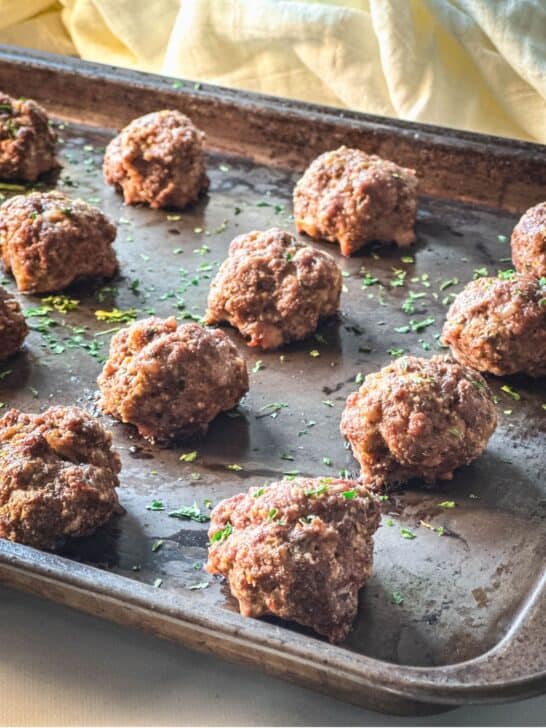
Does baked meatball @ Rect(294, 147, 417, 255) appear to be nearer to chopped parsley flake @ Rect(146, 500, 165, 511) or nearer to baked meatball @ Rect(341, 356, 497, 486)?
baked meatball @ Rect(341, 356, 497, 486)

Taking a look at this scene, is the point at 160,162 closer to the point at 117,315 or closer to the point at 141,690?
the point at 117,315

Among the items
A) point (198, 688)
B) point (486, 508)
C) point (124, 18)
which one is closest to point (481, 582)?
point (486, 508)

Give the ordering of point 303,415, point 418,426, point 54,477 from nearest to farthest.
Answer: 1. point 54,477
2. point 418,426
3. point 303,415

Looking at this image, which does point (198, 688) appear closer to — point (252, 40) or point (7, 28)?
point (252, 40)

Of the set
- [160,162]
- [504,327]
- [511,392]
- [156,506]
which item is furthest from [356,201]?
[156,506]

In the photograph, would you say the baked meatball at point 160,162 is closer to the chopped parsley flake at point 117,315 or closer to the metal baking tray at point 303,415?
the metal baking tray at point 303,415
